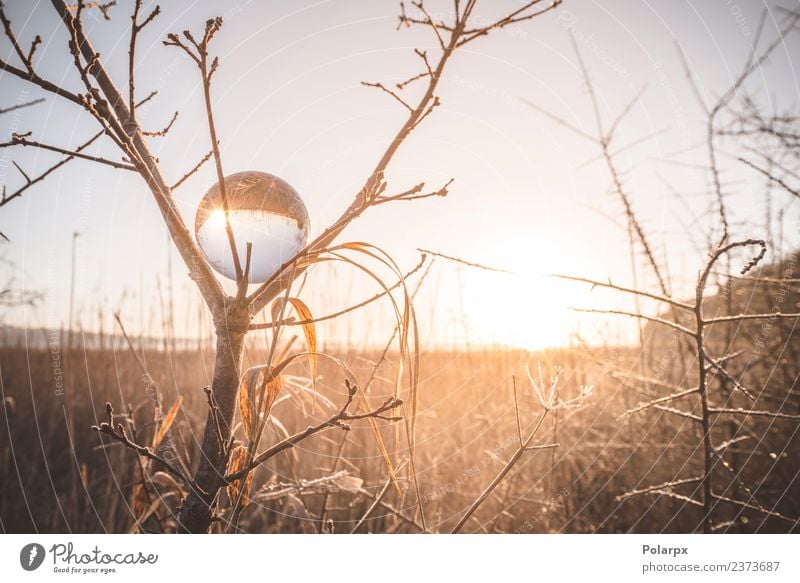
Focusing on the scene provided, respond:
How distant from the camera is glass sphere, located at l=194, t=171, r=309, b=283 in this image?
603 millimetres

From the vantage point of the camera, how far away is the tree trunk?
1.89ft

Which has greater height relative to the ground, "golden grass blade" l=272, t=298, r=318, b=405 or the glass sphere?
the glass sphere

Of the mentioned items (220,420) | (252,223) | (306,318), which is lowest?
(220,420)

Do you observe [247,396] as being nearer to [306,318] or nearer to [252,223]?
[306,318]

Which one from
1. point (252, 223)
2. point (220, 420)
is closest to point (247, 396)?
point (220, 420)

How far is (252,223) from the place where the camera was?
0.61 m

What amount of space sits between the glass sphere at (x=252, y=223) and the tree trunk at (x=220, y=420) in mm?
70

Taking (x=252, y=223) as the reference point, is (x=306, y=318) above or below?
below

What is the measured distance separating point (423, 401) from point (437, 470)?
678 millimetres

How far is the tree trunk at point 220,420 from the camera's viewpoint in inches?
22.7

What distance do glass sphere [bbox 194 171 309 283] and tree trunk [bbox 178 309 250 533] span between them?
2.8 inches

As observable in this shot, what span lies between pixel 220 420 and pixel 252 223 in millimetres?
260
